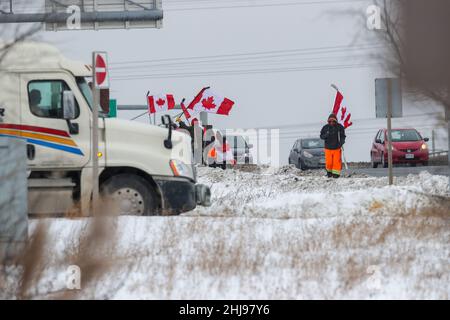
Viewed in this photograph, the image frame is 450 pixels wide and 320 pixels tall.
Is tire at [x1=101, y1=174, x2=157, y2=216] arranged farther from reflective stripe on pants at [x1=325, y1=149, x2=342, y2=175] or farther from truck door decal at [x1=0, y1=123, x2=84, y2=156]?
reflective stripe on pants at [x1=325, y1=149, x2=342, y2=175]

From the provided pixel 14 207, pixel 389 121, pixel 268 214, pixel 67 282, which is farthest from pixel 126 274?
pixel 389 121

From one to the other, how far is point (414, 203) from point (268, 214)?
8.57 ft

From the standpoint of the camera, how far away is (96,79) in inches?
674

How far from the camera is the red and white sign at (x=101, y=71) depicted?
1712 centimetres

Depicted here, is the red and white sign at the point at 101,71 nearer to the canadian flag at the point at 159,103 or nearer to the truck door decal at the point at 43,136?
the truck door decal at the point at 43,136

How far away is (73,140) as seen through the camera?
17781 mm

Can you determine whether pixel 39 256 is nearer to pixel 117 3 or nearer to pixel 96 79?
pixel 96 79

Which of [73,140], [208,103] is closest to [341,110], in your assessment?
[208,103]

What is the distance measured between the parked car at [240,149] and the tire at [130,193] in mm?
26338

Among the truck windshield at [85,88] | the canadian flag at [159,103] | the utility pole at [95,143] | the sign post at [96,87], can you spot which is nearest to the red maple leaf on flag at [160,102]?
the canadian flag at [159,103]

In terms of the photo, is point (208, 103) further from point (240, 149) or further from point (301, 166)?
point (301, 166)

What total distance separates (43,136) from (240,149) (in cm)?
2754

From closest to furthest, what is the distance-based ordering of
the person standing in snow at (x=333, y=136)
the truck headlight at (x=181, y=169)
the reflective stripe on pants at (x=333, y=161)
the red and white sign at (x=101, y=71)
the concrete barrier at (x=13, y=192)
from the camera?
the concrete barrier at (x=13, y=192) → the red and white sign at (x=101, y=71) → the truck headlight at (x=181, y=169) → the person standing in snow at (x=333, y=136) → the reflective stripe on pants at (x=333, y=161)
